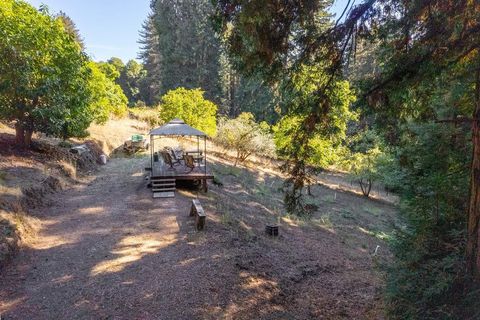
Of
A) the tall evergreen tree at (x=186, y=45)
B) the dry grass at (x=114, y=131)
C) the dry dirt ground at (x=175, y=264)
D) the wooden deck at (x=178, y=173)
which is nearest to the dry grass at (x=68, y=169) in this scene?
the dry dirt ground at (x=175, y=264)

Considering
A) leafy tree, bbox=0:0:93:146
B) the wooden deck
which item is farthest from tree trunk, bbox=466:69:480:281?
leafy tree, bbox=0:0:93:146

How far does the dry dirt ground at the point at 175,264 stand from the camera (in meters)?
5.89

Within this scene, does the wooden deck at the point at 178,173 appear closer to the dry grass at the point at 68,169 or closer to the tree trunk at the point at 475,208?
the dry grass at the point at 68,169

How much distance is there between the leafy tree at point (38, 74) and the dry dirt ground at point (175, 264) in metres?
2.84

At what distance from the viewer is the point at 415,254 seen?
5.68m

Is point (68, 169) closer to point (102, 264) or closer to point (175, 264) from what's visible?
point (102, 264)

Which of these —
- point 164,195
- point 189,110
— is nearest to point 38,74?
point 164,195

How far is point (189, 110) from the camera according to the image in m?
21.4

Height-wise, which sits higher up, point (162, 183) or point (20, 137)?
point (20, 137)

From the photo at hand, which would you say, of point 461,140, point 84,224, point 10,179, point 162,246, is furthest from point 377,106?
point 10,179

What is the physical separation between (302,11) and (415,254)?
4.36 meters

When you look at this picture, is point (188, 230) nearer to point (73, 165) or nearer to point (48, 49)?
point (73, 165)

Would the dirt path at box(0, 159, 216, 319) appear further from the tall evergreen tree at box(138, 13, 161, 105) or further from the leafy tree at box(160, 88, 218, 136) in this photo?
the tall evergreen tree at box(138, 13, 161, 105)

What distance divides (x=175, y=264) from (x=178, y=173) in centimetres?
640
